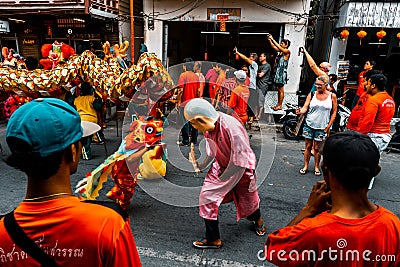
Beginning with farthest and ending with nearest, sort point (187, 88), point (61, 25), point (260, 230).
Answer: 1. point (61, 25)
2. point (187, 88)
3. point (260, 230)

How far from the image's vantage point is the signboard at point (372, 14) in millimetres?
7652

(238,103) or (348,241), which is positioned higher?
(348,241)

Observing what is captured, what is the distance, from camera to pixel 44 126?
3.74ft

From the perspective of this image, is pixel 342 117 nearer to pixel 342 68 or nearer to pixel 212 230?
pixel 342 68

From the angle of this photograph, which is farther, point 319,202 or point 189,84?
point 189,84

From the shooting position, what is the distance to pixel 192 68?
6.56 metres

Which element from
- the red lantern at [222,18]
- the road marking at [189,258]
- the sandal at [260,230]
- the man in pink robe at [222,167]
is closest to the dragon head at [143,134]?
the man in pink robe at [222,167]

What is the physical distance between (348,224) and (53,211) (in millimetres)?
1234

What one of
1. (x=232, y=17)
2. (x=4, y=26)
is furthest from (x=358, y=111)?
(x=4, y=26)

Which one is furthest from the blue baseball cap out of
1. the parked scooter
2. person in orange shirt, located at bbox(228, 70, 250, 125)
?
the parked scooter

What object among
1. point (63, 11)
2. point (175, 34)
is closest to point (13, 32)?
point (63, 11)

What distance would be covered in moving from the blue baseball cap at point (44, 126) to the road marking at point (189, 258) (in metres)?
2.19

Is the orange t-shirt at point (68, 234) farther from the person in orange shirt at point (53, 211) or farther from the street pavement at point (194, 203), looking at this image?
the street pavement at point (194, 203)

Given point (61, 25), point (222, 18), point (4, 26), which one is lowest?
point (4, 26)
